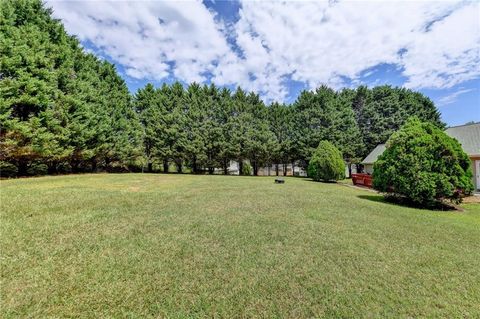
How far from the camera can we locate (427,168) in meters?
10.4

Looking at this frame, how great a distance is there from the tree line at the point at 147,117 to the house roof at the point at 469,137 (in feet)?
32.7

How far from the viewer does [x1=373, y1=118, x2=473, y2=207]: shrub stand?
397 inches

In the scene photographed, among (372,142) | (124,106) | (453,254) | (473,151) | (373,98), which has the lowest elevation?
(453,254)

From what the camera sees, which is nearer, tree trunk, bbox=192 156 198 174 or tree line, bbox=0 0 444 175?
tree line, bbox=0 0 444 175

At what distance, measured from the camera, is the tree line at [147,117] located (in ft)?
47.0

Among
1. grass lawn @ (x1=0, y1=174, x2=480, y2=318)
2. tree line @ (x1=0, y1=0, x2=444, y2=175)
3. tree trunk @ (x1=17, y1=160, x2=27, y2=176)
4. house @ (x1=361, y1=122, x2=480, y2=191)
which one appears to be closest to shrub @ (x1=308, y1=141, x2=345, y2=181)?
house @ (x1=361, y1=122, x2=480, y2=191)

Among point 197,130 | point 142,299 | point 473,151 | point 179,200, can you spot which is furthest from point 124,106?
point 473,151

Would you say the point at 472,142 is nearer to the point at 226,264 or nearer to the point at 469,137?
the point at 469,137

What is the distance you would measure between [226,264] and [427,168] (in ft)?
36.7

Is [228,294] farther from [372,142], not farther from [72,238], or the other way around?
[372,142]

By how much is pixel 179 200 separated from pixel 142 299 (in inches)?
249

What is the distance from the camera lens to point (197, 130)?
1139 inches

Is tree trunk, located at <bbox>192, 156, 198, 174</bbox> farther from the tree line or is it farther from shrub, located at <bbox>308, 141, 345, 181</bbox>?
shrub, located at <bbox>308, 141, 345, 181</bbox>

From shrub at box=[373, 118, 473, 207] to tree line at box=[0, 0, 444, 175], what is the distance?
17.6 metres
